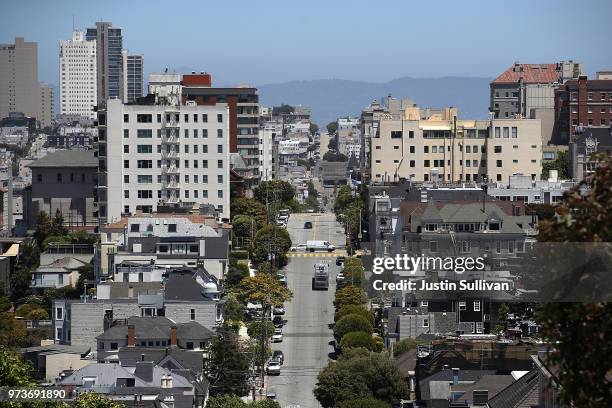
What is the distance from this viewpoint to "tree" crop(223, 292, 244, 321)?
34938 mm

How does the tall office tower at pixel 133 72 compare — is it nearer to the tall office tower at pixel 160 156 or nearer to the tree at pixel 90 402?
the tall office tower at pixel 160 156

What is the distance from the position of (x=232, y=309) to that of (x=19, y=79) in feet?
399

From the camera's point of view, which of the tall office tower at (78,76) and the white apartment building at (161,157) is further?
the tall office tower at (78,76)

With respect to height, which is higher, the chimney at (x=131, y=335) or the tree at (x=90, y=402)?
the tree at (x=90, y=402)

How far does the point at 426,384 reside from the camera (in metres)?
23.9

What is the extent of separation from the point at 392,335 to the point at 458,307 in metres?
2.26

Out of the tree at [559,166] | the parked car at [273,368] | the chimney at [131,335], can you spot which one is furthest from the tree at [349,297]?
the tree at [559,166]

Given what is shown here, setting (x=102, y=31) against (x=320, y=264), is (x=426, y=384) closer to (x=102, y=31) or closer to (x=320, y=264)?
(x=320, y=264)

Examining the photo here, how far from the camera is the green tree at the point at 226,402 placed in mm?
25359

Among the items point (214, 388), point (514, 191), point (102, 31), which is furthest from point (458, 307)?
point (102, 31)

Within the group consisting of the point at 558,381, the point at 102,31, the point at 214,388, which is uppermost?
the point at 102,31

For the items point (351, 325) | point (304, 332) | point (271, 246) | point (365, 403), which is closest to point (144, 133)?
point (271, 246)

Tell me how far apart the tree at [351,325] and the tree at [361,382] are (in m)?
5.42

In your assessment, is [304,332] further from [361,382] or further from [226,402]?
[226,402]
